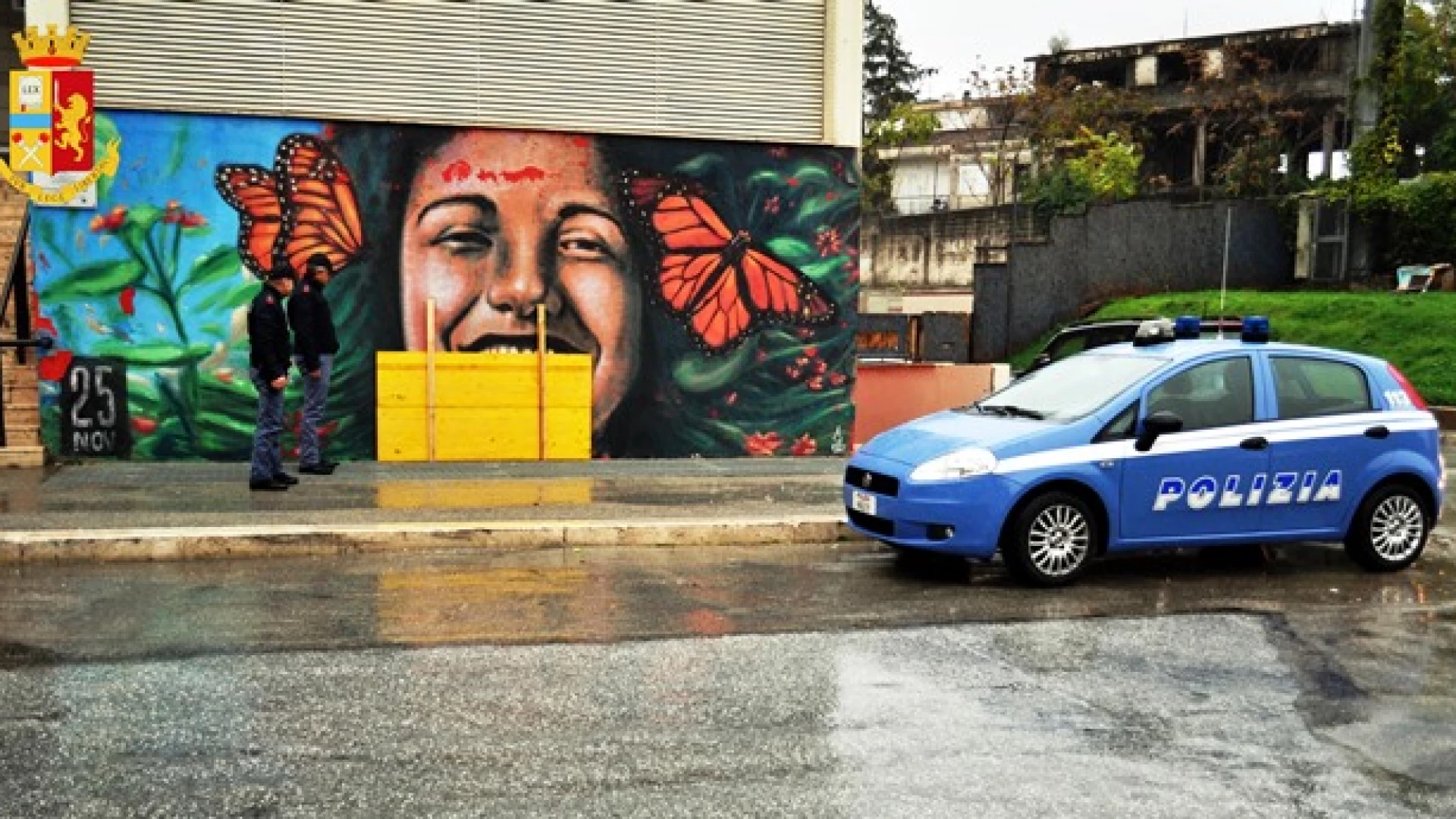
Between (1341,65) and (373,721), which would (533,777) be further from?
(1341,65)

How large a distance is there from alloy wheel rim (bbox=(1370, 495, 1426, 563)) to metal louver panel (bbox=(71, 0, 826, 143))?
24.6 ft

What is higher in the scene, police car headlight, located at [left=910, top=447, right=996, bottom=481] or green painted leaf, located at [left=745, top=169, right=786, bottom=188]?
green painted leaf, located at [left=745, top=169, right=786, bottom=188]

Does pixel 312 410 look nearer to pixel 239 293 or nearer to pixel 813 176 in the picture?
pixel 239 293

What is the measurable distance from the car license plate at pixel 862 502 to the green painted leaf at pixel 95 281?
7.65 meters

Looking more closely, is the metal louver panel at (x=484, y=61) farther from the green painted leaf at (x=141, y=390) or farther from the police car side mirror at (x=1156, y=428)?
the police car side mirror at (x=1156, y=428)

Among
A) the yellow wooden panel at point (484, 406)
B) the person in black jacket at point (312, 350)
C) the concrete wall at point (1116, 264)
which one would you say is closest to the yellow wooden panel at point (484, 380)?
the yellow wooden panel at point (484, 406)

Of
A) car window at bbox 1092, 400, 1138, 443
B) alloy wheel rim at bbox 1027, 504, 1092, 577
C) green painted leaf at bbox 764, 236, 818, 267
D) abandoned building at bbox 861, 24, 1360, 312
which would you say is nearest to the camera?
alloy wheel rim at bbox 1027, 504, 1092, 577

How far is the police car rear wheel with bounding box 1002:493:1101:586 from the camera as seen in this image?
Answer: 7.98 metres

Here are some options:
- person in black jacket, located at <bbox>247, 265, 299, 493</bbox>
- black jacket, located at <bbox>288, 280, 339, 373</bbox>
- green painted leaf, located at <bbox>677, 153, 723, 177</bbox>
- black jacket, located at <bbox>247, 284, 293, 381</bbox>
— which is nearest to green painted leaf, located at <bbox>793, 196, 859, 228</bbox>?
green painted leaf, located at <bbox>677, 153, 723, 177</bbox>

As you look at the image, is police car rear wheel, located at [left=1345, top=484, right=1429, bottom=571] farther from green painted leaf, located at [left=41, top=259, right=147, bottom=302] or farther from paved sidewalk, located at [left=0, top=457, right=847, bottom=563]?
green painted leaf, located at [left=41, top=259, right=147, bottom=302]

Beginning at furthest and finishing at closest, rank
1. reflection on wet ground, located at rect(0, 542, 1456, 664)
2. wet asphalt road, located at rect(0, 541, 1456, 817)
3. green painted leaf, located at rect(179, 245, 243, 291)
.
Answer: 1. green painted leaf, located at rect(179, 245, 243, 291)
2. reflection on wet ground, located at rect(0, 542, 1456, 664)
3. wet asphalt road, located at rect(0, 541, 1456, 817)

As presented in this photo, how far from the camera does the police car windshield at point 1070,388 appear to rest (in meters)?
8.44

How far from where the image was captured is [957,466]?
26.1 feet

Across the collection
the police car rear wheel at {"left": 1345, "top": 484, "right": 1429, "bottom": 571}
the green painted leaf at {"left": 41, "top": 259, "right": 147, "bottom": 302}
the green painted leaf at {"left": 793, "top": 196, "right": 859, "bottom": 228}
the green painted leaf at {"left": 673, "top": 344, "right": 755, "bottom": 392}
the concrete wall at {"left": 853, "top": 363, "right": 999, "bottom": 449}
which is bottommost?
the police car rear wheel at {"left": 1345, "top": 484, "right": 1429, "bottom": 571}
